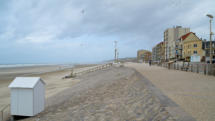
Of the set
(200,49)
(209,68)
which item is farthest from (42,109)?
(200,49)

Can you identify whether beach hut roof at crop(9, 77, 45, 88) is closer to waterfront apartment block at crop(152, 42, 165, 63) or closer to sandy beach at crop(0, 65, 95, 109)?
sandy beach at crop(0, 65, 95, 109)

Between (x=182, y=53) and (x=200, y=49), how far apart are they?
881 cm

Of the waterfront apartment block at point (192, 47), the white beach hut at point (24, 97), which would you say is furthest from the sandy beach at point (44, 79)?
the waterfront apartment block at point (192, 47)

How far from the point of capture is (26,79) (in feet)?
18.9

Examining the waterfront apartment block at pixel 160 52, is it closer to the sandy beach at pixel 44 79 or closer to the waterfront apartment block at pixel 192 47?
the waterfront apartment block at pixel 192 47

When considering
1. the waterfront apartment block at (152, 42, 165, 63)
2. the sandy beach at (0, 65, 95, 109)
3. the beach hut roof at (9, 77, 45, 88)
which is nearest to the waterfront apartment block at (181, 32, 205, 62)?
the waterfront apartment block at (152, 42, 165, 63)

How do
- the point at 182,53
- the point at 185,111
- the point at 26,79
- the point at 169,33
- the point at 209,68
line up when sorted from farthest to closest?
the point at 169,33 → the point at 182,53 → the point at 209,68 → the point at 26,79 → the point at 185,111

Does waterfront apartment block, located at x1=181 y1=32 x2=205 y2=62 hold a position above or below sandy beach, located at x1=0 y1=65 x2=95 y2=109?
above

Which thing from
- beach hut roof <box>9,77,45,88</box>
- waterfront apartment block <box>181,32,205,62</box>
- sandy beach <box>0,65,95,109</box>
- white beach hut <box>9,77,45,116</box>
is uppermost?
waterfront apartment block <box>181,32,205,62</box>

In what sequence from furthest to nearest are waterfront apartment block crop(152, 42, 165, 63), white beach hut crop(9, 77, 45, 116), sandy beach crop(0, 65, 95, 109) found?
1. waterfront apartment block crop(152, 42, 165, 63)
2. sandy beach crop(0, 65, 95, 109)
3. white beach hut crop(9, 77, 45, 116)

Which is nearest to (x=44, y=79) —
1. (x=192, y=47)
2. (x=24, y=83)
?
(x=24, y=83)

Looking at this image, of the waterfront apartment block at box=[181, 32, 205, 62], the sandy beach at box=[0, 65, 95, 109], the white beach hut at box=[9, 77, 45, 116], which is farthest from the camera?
the waterfront apartment block at box=[181, 32, 205, 62]

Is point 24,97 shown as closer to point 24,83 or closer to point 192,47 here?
point 24,83

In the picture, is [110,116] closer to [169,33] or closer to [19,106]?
[19,106]
